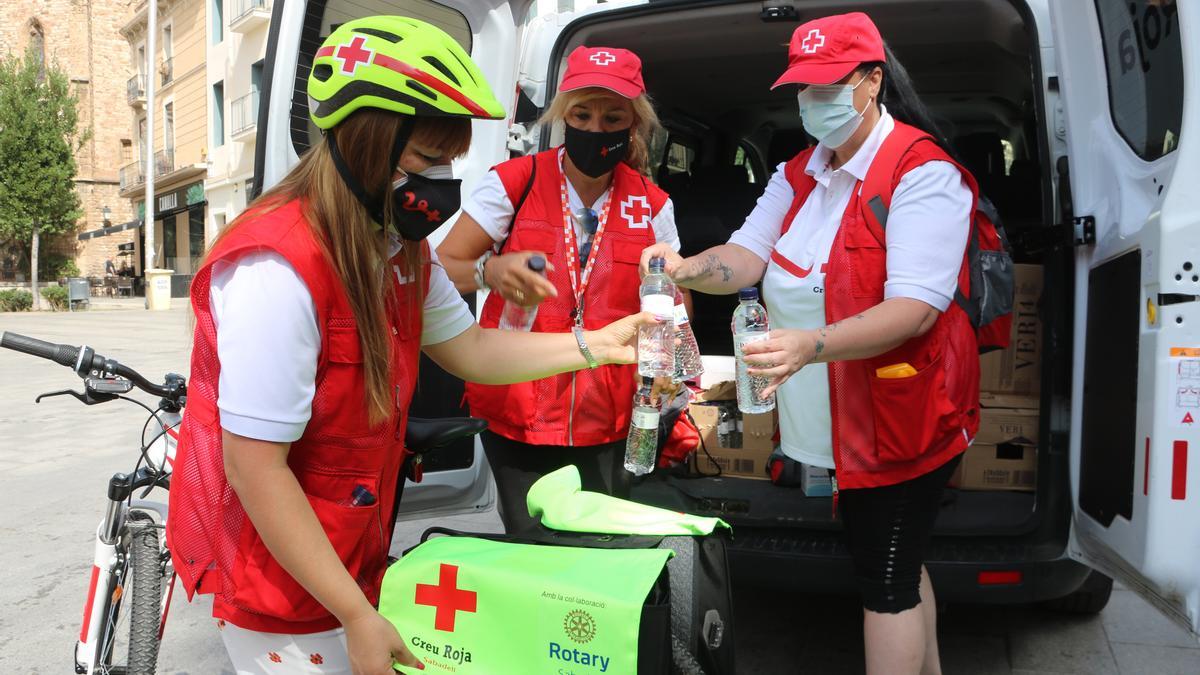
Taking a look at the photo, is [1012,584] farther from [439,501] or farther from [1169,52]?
[439,501]

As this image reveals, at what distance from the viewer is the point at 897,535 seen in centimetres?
237

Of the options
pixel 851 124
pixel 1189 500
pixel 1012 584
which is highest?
pixel 851 124

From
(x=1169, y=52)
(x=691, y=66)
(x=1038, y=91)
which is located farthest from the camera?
(x=691, y=66)

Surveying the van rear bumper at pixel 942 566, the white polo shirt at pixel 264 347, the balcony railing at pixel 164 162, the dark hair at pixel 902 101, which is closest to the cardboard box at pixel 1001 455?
the van rear bumper at pixel 942 566

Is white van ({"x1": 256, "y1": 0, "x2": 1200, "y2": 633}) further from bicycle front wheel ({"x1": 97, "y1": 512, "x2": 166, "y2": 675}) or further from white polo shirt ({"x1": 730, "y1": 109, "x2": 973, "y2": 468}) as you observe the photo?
bicycle front wheel ({"x1": 97, "y1": 512, "x2": 166, "y2": 675})

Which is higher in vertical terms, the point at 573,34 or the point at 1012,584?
the point at 573,34

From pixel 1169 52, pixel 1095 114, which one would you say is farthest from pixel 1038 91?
pixel 1169 52

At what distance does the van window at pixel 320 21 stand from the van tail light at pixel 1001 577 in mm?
2425

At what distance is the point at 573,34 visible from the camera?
11.8 feet

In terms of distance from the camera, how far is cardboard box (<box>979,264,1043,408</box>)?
12.3 ft

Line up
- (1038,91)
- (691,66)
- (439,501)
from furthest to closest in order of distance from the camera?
(691,66) → (439,501) → (1038,91)

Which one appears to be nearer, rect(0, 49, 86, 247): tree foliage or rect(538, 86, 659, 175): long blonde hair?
rect(538, 86, 659, 175): long blonde hair

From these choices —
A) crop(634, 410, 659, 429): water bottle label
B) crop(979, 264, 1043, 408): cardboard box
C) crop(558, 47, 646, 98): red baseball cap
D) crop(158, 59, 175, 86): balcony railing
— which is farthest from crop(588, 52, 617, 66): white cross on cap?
crop(158, 59, 175, 86): balcony railing

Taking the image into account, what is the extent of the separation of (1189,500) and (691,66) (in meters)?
3.46
